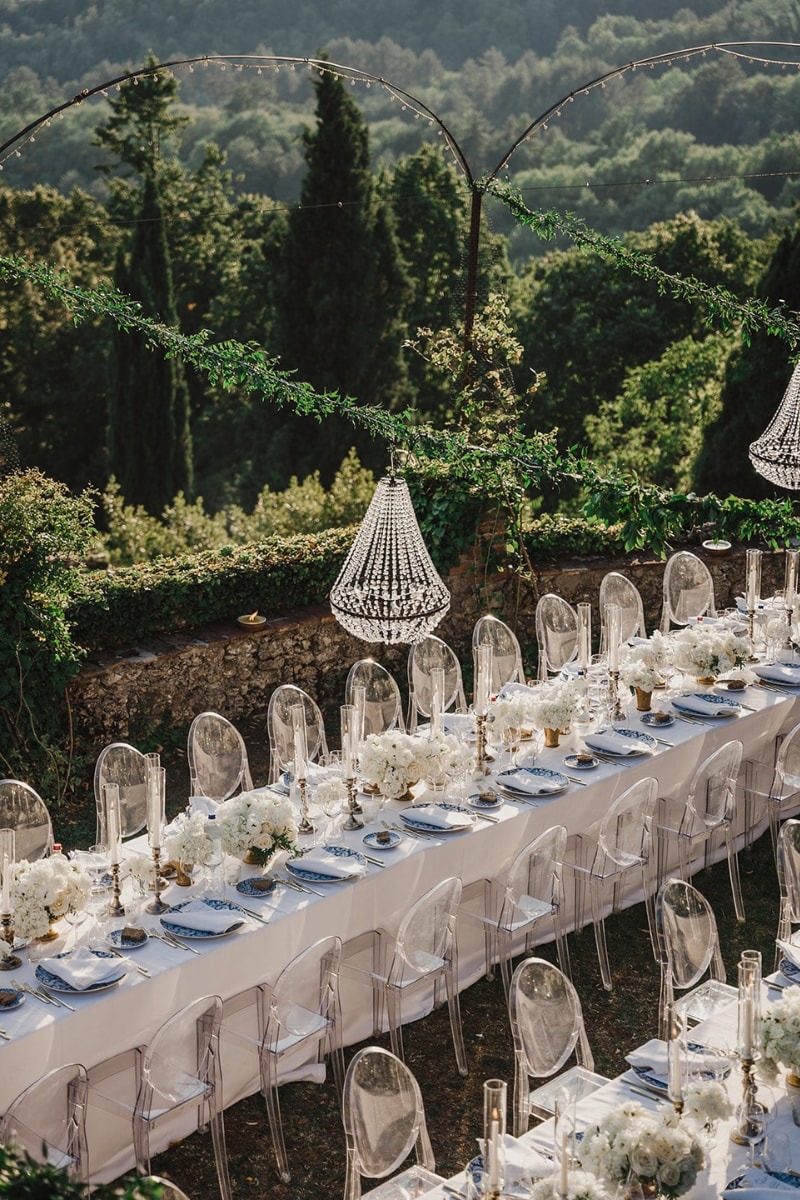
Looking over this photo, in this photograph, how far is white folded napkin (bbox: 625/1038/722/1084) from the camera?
4250 millimetres

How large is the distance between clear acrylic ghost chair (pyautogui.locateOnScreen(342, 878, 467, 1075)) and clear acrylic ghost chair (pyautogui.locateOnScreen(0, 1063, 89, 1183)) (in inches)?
55.6

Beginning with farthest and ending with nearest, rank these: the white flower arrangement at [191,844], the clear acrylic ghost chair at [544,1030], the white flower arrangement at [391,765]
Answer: the white flower arrangement at [391,765], the white flower arrangement at [191,844], the clear acrylic ghost chair at [544,1030]

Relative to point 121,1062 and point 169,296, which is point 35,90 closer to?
point 169,296

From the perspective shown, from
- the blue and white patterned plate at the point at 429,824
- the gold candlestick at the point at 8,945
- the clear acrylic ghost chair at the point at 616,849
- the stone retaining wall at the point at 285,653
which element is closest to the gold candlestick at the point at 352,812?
the blue and white patterned plate at the point at 429,824

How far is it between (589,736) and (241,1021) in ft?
8.08

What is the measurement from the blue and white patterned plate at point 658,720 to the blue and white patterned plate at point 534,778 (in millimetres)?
767

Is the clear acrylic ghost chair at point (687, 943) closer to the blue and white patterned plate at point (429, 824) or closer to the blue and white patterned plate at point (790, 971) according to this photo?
the blue and white patterned plate at point (790, 971)

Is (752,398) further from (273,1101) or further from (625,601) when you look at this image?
(273,1101)

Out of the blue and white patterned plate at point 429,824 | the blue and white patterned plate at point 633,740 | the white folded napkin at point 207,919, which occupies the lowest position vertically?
the white folded napkin at point 207,919

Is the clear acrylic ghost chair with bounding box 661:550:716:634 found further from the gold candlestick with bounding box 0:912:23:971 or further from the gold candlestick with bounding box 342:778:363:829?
the gold candlestick with bounding box 0:912:23:971

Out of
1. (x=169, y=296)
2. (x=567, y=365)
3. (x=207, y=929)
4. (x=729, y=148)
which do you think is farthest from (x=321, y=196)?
(x=207, y=929)

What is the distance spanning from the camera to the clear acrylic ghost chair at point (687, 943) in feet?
15.9

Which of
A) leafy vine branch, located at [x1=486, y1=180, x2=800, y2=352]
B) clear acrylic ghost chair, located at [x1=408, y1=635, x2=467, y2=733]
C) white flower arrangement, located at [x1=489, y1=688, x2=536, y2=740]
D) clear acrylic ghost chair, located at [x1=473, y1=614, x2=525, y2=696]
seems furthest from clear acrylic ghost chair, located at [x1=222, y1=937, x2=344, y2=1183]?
leafy vine branch, located at [x1=486, y1=180, x2=800, y2=352]

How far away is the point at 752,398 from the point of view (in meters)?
14.9
